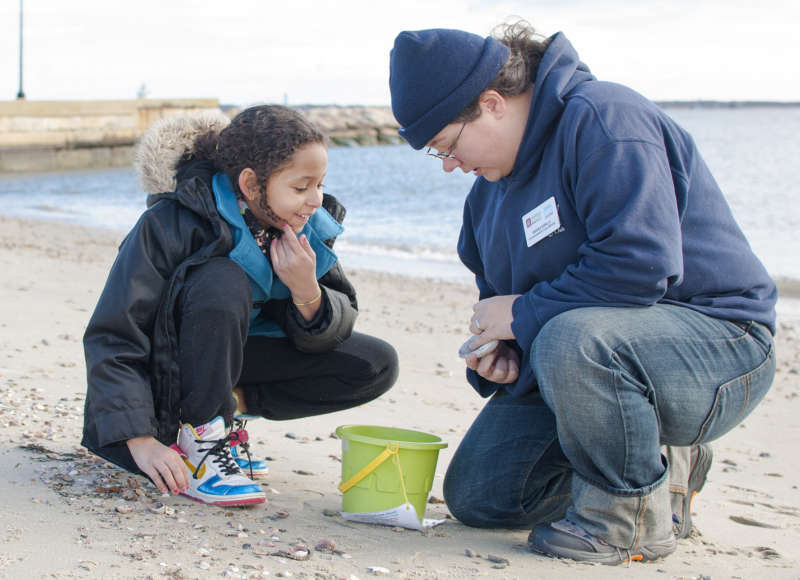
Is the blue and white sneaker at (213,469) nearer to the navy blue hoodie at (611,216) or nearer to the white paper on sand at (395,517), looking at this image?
the white paper on sand at (395,517)

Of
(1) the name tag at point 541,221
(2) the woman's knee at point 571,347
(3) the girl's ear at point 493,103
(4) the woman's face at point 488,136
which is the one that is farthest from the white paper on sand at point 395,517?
(3) the girl's ear at point 493,103

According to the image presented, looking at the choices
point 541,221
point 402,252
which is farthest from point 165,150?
point 402,252

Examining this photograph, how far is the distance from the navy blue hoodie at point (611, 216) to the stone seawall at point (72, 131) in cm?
2709

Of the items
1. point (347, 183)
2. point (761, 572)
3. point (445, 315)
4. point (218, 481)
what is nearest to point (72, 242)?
point (445, 315)

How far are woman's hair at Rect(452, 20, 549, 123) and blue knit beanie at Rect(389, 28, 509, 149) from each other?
0.04 metres

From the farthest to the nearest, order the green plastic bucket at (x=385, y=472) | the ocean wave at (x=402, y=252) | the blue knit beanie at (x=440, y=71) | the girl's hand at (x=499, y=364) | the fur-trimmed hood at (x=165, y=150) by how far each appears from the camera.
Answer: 1. the ocean wave at (x=402, y=252)
2. the fur-trimmed hood at (x=165, y=150)
3. the girl's hand at (x=499, y=364)
4. the green plastic bucket at (x=385, y=472)
5. the blue knit beanie at (x=440, y=71)

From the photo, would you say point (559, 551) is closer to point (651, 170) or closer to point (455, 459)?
point (455, 459)

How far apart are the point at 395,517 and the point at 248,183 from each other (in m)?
1.12

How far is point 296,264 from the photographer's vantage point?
2.80m

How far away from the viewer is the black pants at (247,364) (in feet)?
8.64

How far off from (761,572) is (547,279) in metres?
0.97

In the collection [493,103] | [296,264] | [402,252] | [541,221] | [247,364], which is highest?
[493,103]

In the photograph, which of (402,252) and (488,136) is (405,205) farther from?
(488,136)

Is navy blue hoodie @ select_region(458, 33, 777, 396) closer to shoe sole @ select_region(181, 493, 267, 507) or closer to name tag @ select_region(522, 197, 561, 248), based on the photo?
name tag @ select_region(522, 197, 561, 248)
